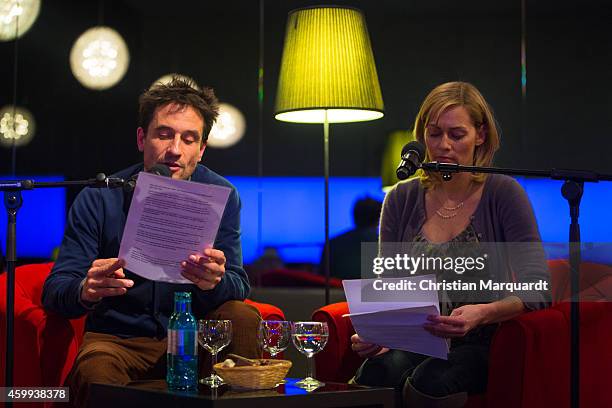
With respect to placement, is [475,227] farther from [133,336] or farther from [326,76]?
[133,336]

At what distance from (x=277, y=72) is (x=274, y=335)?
3.98m

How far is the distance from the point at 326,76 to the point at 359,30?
0.26 m

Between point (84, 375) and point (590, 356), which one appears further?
point (590, 356)

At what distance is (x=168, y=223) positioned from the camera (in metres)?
2.32

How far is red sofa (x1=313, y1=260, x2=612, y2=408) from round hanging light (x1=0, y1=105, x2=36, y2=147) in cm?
393

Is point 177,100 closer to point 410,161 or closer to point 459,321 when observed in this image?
point 410,161

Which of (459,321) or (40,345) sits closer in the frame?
(459,321)

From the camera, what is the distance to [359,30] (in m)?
3.50

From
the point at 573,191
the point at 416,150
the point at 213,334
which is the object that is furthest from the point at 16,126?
the point at 573,191

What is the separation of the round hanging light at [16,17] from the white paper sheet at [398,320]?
4590mm

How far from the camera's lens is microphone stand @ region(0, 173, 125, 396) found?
2.38 m

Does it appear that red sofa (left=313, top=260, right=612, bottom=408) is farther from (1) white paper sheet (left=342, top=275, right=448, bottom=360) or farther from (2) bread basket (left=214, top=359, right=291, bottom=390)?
(2) bread basket (left=214, top=359, right=291, bottom=390)

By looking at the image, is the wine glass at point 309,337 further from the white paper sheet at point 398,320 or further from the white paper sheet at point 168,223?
the white paper sheet at point 168,223

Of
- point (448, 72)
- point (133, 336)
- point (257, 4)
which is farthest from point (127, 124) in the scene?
point (133, 336)
